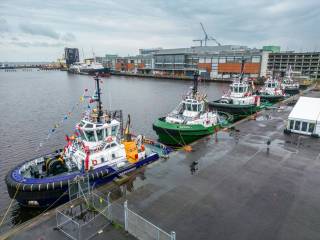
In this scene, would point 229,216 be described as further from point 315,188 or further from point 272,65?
point 272,65

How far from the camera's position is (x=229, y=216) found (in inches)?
424

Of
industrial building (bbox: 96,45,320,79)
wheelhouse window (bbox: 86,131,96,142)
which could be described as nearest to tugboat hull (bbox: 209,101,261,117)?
wheelhouse window (bbox: 86,131,96,142)

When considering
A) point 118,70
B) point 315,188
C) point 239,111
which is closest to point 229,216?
point 315,188

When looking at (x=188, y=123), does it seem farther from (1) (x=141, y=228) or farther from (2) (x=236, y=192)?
(1) (x=141, y=228)

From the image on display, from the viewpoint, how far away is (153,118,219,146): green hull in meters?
24.3

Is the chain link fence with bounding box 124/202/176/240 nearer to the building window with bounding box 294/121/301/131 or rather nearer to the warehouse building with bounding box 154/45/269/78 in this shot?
the building window with bounding box 294/121/301/131

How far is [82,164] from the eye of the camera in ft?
48.8

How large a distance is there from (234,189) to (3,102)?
2219 inches

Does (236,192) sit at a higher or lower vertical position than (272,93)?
lower

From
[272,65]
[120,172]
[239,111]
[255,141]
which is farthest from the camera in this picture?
[272,65]

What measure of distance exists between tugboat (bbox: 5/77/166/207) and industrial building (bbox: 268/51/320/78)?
95.2 m

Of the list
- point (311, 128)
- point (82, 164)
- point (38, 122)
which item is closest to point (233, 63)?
point (311, 128)

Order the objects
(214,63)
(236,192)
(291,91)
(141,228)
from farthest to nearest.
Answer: (214,63) < (291,91) < (236,192) < (141,228)

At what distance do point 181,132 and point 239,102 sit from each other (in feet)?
59.6
